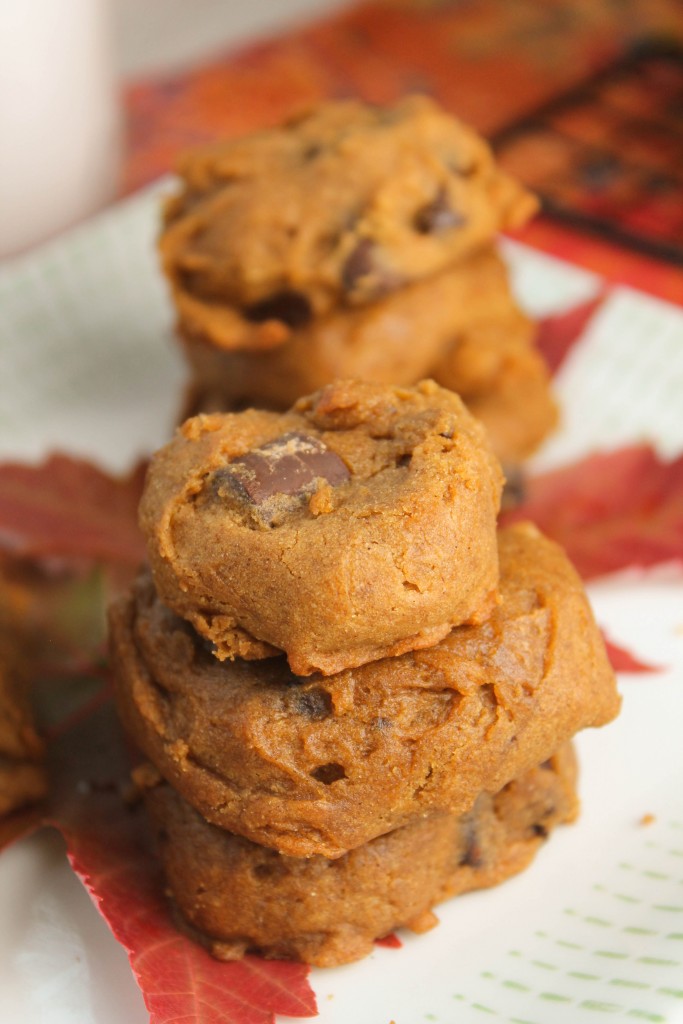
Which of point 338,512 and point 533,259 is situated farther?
point 533,259

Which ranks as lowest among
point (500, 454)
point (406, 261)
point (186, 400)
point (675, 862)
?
point (675, 862)

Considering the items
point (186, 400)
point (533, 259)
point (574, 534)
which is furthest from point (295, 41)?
point (574, 534)

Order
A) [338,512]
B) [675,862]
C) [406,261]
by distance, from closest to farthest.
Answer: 1. [338,512]
2. [675,862]
3. [406,261]

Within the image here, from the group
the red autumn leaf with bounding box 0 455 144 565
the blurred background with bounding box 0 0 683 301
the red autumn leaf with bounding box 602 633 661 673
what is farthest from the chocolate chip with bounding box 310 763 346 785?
the blurred background with bounding box 0 0 683 301

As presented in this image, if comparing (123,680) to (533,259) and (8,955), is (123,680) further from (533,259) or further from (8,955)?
(533,259)

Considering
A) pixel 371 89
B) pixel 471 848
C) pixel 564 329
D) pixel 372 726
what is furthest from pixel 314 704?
pixel 371 89

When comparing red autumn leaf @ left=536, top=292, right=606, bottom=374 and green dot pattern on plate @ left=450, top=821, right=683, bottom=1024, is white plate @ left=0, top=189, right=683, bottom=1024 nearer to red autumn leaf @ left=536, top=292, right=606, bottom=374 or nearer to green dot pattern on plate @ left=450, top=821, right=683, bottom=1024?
green dot pattern on plate @ left=450, top=821, right=683, bottom=1024
